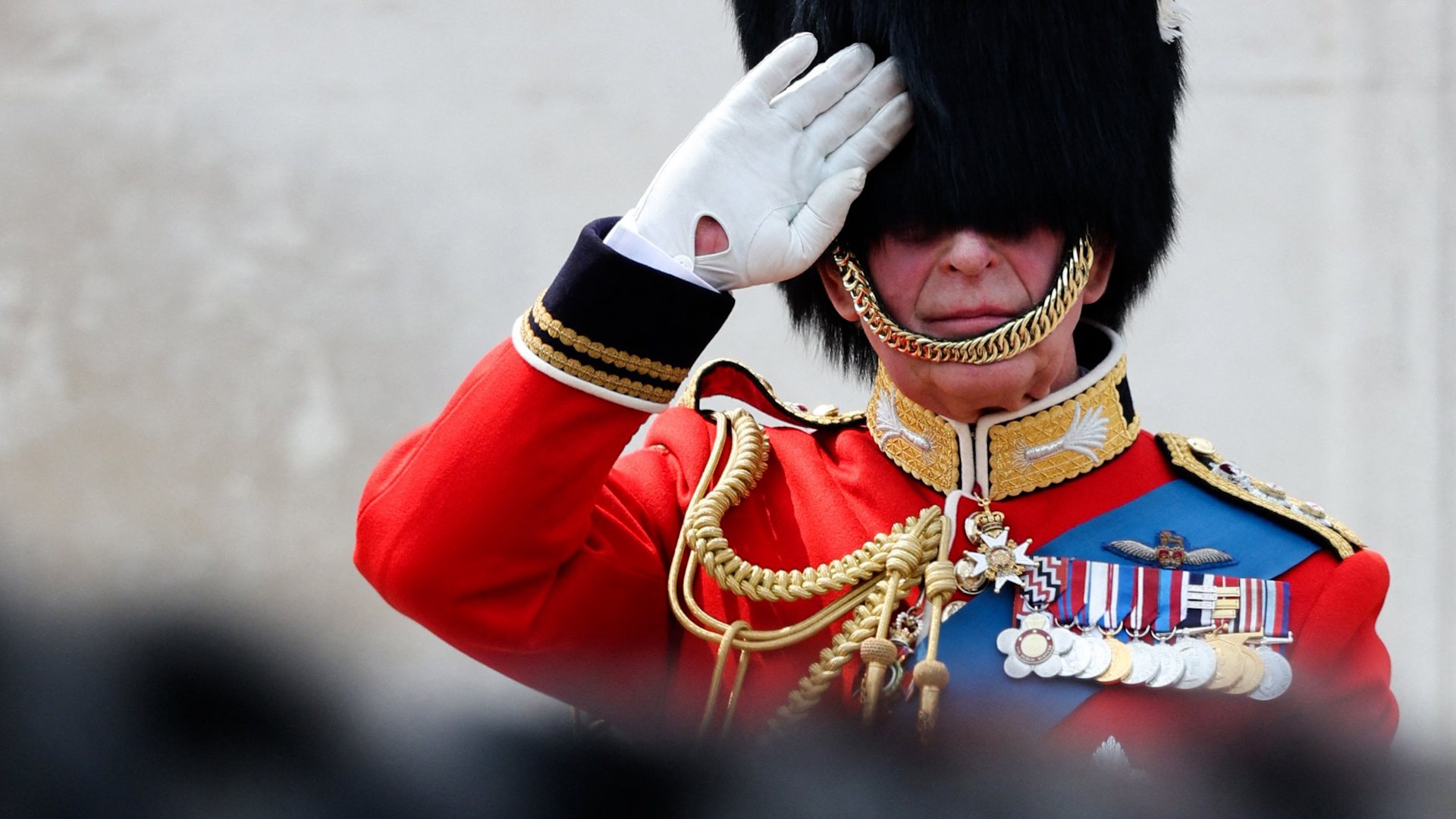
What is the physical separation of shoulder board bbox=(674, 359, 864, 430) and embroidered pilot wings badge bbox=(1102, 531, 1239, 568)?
14.4 inches

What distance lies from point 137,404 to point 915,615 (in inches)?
96.4

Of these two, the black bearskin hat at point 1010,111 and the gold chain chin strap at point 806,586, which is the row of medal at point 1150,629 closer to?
the gold chain chin strap at point 806,586

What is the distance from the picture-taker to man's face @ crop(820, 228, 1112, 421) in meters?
1.62

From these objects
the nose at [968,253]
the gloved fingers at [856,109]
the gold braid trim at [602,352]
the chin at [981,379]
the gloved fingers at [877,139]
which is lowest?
the chin at [981,379]

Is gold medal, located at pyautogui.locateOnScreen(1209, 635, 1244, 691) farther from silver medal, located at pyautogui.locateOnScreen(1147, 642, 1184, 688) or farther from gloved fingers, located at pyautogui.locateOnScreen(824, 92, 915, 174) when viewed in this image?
gloved fingers, located at pyautogui.locateOnScreen(824, 92, 915, 174)

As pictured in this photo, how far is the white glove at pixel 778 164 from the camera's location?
Result: 5.05ft

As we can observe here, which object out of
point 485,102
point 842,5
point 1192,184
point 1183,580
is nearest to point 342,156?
point 485,102

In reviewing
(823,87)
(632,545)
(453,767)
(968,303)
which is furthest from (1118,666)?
(453,767)

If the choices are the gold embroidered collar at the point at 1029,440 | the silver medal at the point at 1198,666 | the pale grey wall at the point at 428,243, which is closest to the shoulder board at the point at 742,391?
the gold embroidered collar at the point at 1029,440

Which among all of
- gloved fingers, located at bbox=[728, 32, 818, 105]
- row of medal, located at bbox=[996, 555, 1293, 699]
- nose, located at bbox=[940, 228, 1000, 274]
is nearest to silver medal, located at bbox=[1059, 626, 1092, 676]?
row of medal, located at bbox=[996, 555, 1293, 699]

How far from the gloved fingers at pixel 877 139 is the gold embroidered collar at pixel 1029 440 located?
0.26 m

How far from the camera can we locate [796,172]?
1.61 m

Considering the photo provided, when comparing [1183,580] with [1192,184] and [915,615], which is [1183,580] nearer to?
[915,615]

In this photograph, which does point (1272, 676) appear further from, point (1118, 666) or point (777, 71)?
point (777, 71)
